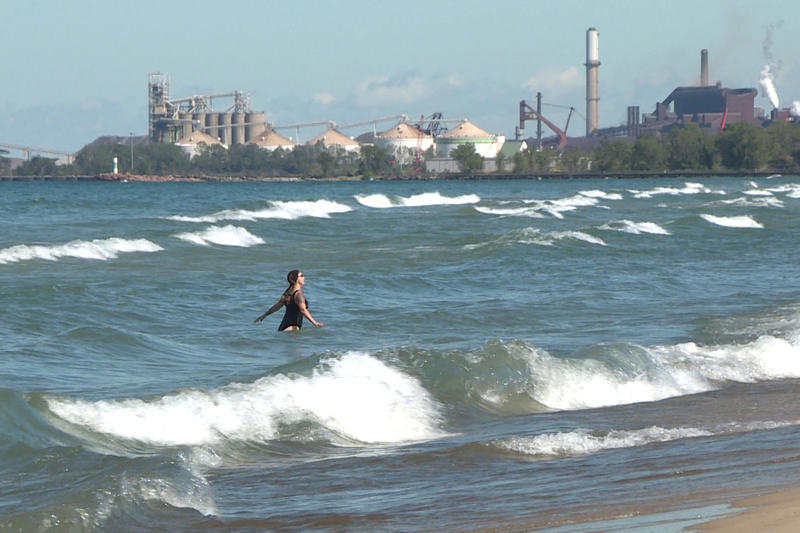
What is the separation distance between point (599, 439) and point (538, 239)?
26916mm

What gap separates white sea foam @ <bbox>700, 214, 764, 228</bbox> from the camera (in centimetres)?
4803

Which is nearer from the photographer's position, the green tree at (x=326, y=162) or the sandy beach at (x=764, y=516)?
the sandy beach at (x=764, y=516)

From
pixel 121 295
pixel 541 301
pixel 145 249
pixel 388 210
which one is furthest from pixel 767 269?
pixel 388 210

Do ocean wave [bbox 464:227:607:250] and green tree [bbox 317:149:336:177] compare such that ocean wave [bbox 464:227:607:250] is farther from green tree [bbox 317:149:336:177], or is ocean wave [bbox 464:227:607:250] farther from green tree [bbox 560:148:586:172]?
green tree [bbox 317:149:336:177]

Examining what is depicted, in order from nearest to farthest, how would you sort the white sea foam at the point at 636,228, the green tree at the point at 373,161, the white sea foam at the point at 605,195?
the white sea foam at the point at 636,228
the white sea foam at the point at 605,195
the green tree at the point at 373,161

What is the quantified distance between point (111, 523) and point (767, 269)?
2384cm

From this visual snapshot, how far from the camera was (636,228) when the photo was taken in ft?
144

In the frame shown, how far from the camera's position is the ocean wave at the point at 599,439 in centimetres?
1012

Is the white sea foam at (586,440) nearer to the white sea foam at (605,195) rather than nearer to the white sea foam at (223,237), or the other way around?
the white sea foam at (223,237)

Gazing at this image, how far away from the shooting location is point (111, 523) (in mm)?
8008

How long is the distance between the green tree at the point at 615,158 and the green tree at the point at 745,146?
13.8 meters

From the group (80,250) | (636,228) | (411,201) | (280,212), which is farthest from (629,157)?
(80,250)

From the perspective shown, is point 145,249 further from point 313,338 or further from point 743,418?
point 743,418

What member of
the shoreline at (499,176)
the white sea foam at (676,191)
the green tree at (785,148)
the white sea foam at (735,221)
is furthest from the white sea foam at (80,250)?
the green tree at (785,148)
